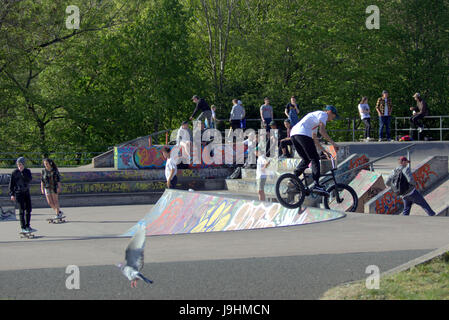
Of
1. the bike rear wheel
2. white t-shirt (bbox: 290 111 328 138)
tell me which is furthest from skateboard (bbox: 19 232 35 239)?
white t-shirt (bbox: 290 111 328 138)

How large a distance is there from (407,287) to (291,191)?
220 inches

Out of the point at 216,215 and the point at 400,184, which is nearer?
the point at 216,215

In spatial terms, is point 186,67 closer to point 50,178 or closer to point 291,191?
point 50,178

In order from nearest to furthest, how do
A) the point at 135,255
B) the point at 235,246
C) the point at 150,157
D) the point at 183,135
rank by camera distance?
the point at 135,255, the point at 235,246, the point at 183,135, the point at 150,157

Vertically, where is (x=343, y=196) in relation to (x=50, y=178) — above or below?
below

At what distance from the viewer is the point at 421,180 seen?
55.6ft

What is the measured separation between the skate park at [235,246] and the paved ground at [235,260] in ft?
0.04

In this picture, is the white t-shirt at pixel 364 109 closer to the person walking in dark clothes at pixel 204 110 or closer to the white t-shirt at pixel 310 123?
the person walking in dark clothes at pixel 204 110

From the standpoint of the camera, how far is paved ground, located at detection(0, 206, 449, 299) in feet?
20.4

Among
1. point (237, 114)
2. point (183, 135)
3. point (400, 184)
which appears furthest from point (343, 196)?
point (237, 114)

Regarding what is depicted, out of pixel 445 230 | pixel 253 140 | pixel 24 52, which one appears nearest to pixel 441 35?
pixel 253 140

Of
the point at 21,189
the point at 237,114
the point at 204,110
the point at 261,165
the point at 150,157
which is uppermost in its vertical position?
the point at 204,110

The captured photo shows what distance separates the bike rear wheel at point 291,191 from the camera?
37.0 feet
